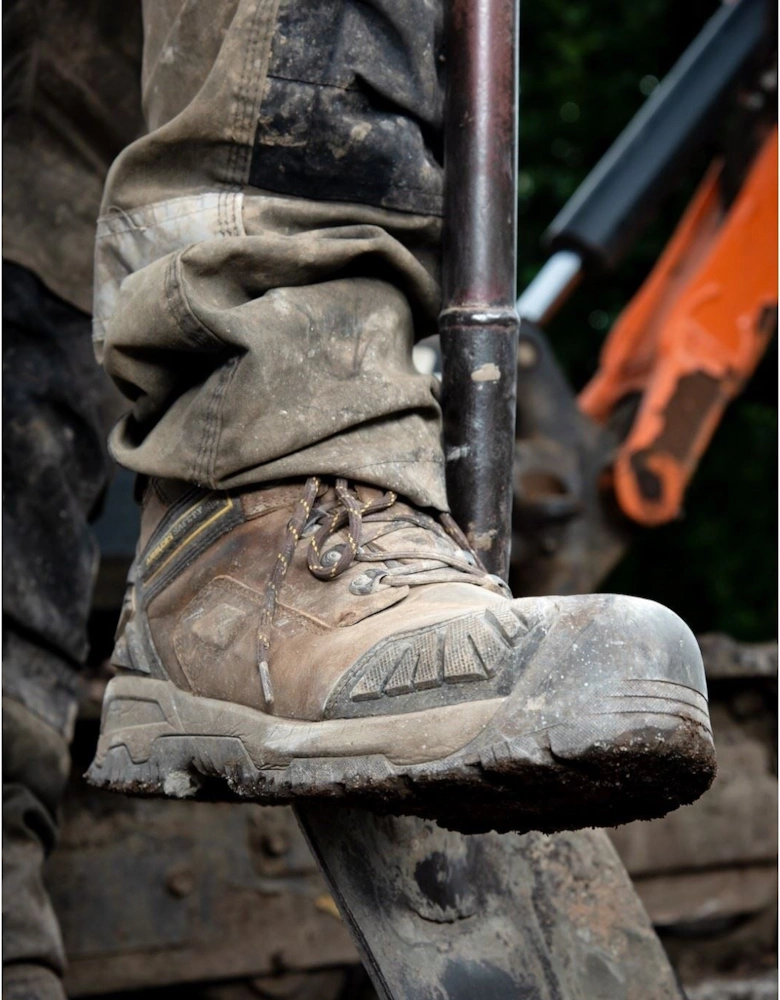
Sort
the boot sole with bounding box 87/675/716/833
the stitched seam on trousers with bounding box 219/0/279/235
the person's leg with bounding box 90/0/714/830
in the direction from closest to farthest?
the boot sole with bounding box 87/675/716/833, the person's leg with bounding box 90/0/714/830, the stitched seam on trousers with bounding box 219/0/279/235

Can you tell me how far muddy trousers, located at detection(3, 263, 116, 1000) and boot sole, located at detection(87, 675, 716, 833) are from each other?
2.00ft

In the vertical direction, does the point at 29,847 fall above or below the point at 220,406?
below

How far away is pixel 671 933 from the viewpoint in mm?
3047

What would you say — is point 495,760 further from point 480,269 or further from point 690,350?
point 690,350

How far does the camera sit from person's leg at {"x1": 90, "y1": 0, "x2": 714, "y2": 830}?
1.21 m

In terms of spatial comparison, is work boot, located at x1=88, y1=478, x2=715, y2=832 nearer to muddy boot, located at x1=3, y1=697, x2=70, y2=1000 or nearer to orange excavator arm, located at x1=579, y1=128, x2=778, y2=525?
muddy boot, located at x1=3, y1=697, x2=70, y2=1000

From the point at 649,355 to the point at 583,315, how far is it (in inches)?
113

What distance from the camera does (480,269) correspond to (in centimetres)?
142

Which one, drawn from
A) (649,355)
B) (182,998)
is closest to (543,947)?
(182,998)

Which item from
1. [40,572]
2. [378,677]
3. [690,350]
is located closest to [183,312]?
[378,677]

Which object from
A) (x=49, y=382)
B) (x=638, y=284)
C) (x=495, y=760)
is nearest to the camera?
(x=495, y=760)

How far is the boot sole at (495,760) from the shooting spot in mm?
1044

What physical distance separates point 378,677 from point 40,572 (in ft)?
2.76

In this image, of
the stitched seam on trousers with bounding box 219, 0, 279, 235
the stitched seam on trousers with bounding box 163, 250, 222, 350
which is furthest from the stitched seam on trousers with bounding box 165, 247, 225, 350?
the stitched seam on trousers with bounding box 219, 0, 279, 235
